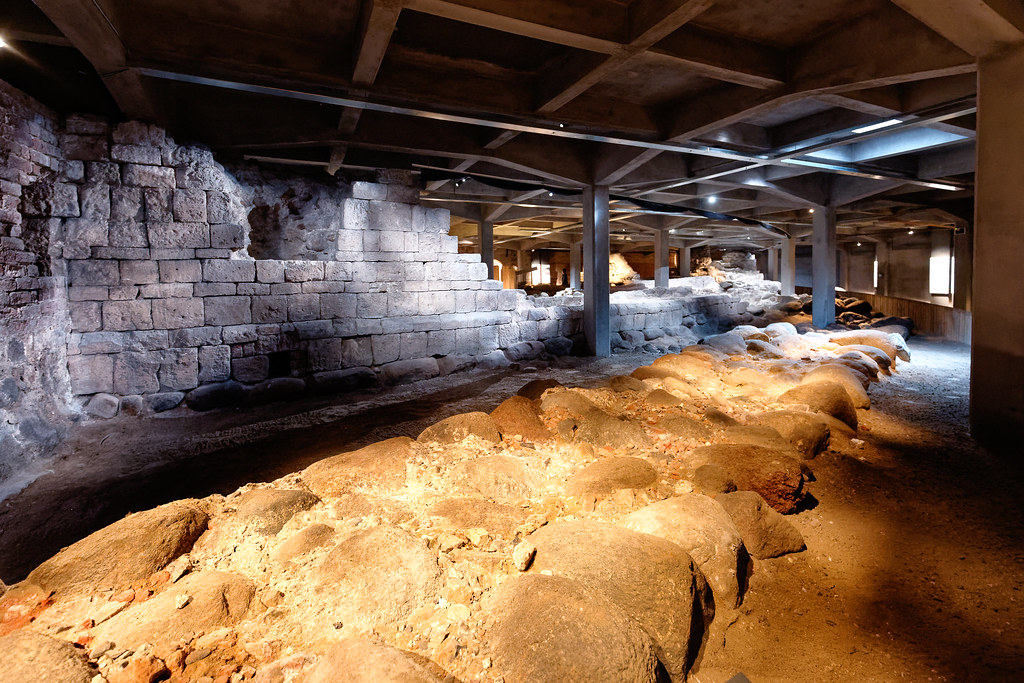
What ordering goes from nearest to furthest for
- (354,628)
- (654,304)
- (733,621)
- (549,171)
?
(354,628) < (733,621) < (549,171) < (654,304)

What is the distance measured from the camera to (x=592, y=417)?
3814 mm

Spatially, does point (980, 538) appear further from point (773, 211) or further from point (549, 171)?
point (773, 211)

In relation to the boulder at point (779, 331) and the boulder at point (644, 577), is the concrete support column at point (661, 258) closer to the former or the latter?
the boulder at point (779, 331)

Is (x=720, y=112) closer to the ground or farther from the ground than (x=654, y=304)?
farther from the ground

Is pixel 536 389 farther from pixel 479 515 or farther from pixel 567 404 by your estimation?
pixel 479 515

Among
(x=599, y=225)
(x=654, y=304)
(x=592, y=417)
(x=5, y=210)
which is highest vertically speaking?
(x=599, y=225)

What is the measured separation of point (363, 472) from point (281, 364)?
4.45 meters

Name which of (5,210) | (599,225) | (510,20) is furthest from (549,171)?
(5,210)

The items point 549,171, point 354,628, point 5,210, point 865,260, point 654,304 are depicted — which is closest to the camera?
point 354,628

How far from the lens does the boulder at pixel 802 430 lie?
3629 millimetres

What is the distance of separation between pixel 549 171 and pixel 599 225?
1.61 m

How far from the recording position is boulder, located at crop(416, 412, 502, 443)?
358cm

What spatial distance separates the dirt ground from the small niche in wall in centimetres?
84

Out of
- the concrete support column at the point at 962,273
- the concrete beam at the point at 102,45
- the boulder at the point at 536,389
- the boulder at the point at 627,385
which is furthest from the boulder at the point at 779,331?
the concrete support column at the point at 962,273
